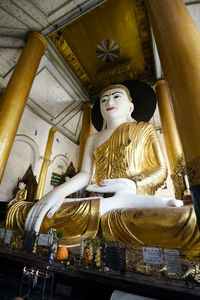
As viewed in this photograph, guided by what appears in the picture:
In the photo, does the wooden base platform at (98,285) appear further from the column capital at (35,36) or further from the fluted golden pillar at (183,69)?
the column capital at (35,36)

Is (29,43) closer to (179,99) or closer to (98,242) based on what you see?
(179,99)

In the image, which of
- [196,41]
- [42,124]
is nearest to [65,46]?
[42,124]

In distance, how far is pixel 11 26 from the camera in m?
3.31

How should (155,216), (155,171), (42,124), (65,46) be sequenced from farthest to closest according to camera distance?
(42,124)
(65,46)
(155,171)
(155,216)

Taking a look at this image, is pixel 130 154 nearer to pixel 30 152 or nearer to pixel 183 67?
pixel 183 67

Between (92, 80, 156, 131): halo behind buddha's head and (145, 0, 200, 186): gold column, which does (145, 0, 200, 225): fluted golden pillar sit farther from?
(92, 80, 156, 131): halo behind buddha's head

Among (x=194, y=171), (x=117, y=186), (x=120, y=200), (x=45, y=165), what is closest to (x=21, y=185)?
(x=45, y=165)

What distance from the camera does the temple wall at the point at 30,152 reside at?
4.54 metres

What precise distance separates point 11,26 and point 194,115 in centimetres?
410

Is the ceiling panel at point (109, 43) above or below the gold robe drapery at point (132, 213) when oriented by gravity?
above

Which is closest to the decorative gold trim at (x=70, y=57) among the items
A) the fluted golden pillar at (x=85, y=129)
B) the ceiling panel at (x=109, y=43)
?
the ceiling panel at (x=109, y=43)

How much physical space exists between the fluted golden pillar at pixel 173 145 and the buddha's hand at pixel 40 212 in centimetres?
296

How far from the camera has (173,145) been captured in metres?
3.92

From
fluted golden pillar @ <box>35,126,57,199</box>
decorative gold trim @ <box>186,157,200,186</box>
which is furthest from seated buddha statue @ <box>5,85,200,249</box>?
fluted golden pillar @ <box>35,126,57,199</box>
